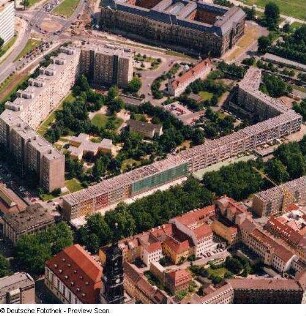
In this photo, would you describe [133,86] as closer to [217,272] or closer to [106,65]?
[106,65]

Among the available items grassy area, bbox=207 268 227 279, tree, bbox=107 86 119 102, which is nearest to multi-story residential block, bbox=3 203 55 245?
grassy area, bbox=207 268 227 279

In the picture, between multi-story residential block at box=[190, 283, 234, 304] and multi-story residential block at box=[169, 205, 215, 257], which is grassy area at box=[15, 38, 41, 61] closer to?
multi-story residential block at box=[169, 205, 215, 257]

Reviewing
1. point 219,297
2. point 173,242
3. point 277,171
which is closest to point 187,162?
point 277,171

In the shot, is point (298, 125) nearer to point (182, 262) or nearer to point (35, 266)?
point (182, 262)

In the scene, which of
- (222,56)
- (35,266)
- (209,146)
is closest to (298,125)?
(209,146)

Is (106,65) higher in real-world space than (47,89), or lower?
higher

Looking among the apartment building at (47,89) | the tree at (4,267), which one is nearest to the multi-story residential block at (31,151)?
the apartment building at (47,89)
